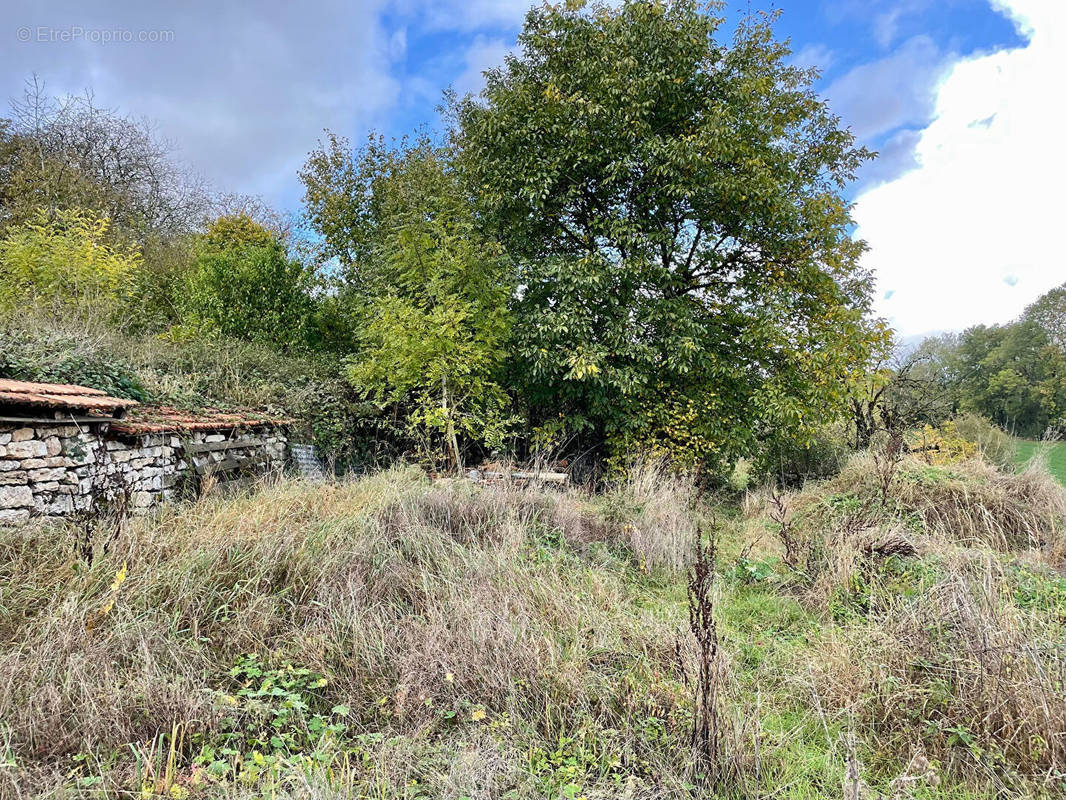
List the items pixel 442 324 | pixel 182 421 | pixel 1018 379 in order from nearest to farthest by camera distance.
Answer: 1. pixel 182 421
2. pixel 442 324
3. pixel 1018 379

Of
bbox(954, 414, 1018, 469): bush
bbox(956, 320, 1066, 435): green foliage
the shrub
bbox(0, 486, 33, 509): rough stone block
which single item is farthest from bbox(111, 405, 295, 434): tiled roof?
bbox(956, 320, 1066, 435): green foliage

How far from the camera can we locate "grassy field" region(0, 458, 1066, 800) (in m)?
2.06

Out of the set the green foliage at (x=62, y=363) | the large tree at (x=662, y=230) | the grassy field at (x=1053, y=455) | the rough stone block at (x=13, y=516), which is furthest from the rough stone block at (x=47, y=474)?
the grassy field at (x=1053, y=455)

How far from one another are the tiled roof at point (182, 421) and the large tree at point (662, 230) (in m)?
4.20

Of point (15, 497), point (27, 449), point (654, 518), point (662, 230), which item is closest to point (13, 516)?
point (15, 497)

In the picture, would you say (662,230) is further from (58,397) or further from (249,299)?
(249,299)

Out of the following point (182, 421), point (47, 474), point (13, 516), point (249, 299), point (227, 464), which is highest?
point (249, 299)

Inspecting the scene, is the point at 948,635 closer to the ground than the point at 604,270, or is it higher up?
closer to the ground

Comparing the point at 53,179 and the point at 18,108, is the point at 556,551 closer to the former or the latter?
the point at 53,179

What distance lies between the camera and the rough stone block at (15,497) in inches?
161

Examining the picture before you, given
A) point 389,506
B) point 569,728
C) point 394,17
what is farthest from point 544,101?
point 569,728

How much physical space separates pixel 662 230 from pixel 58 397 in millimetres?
8027

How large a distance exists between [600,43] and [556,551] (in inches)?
317

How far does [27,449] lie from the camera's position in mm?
4270
